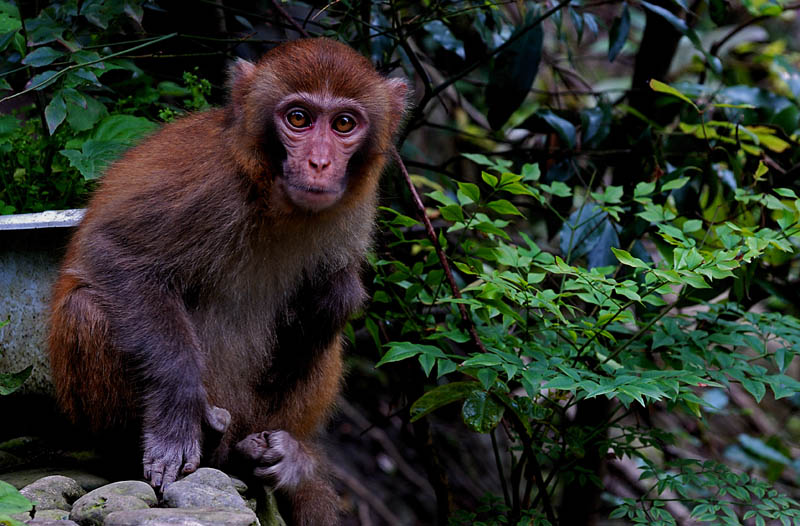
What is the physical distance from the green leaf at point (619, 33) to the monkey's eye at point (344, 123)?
85.9 inches

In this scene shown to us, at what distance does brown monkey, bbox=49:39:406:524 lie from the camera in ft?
11.0

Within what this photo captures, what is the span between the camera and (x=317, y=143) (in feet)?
11.0

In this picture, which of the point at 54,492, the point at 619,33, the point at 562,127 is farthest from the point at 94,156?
the point at 619,33

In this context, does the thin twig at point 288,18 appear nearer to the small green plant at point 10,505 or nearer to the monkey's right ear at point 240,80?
the monkey's right ear at point 240,80

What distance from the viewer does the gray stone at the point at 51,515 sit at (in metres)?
2.82

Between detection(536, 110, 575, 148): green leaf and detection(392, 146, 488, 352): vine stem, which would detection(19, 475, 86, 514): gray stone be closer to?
detection(392, 146, 488, 352): vine stem

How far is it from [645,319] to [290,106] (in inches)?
87.8

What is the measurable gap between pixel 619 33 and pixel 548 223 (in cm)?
120

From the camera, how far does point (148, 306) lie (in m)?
3.41

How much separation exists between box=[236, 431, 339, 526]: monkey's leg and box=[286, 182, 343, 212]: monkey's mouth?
3.44 ft

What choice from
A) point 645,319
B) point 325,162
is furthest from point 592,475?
point 325,162

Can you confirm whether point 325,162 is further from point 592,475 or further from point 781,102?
point 781,102

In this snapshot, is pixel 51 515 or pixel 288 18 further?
pixel 288 18

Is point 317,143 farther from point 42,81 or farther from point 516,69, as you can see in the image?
point 516,69
